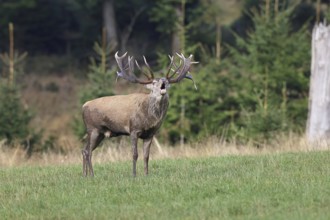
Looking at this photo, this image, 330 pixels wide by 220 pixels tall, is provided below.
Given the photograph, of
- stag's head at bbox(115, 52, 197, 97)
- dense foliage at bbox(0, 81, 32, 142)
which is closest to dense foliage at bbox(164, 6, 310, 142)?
dense foliage at bbox(0, 81, 32, 142)

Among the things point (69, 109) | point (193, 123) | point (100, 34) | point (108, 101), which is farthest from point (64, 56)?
point (108, 101)

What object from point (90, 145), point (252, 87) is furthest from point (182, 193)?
point (252, 87)

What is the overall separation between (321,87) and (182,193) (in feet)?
35.4

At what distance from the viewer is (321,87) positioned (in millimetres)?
24453

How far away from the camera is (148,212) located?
1334 centimetres

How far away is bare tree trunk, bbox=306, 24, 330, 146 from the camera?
24.2 metres

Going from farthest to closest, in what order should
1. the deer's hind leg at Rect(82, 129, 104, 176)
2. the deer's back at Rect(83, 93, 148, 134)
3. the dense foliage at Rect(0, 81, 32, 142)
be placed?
the dense foliage at Rect(0, 81, 32, 142), the deer's hind leg at Rect(82, 129, 104, 176), the deer's back at Rect(83, 93, 148, 134)

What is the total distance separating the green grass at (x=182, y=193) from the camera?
43.6ft

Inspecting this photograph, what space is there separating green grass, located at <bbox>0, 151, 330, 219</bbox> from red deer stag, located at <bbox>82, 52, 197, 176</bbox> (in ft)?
2.14

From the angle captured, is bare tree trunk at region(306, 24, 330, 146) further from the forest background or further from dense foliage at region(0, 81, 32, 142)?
dense foliage at region(0, 81, 32, 142)

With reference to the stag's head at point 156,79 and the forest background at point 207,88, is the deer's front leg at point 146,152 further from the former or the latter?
the forest background at point 207,88

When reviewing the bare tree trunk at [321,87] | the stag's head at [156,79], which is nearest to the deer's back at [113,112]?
the stag's head at [156,79]

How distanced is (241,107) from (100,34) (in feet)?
71.6

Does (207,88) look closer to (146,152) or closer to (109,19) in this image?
(146,152)
